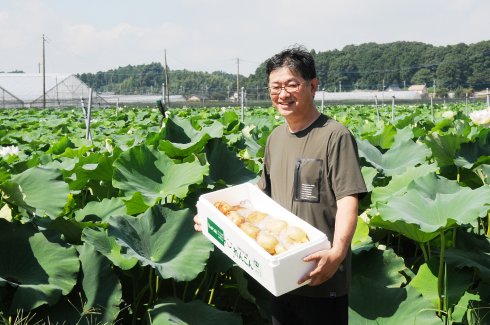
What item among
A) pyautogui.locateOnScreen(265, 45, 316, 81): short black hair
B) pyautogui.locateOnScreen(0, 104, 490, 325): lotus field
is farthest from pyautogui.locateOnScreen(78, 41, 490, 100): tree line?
pyautogui.locateOnScreen(265, 45, 316, 81): short black hair

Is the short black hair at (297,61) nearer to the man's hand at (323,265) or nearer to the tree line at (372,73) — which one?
the man's hand at (323,265)

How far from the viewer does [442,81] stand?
6994 centimetres

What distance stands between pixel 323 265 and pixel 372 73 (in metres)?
76.9

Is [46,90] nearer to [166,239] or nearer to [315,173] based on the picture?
[166,239]

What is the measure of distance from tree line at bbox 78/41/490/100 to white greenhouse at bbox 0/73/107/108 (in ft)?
88.6

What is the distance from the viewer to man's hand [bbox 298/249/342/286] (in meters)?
1.33

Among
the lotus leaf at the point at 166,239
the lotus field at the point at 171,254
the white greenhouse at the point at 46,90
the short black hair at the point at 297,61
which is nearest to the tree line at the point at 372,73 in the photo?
the white greenhouse at the point at 46,90

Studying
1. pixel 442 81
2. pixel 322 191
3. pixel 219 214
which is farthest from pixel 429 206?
pixel 442 81

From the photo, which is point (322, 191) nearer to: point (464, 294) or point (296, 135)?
point (296, 135)

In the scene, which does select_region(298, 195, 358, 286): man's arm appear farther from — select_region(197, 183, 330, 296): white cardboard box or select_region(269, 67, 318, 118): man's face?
select_region(269, 67, 318, 118): man's face

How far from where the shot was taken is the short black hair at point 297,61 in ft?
4.89

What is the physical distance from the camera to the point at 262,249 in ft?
4.17

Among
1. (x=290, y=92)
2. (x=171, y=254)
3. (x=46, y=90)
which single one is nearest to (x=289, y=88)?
(x=290, y=92)

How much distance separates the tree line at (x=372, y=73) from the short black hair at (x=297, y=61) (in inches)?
2422
